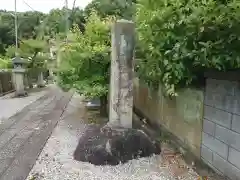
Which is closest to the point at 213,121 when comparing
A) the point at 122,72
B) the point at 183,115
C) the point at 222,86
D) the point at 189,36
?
the point at 222,86

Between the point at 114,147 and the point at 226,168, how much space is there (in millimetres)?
1528

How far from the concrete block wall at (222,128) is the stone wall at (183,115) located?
161 mm

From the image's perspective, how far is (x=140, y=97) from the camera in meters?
6.48

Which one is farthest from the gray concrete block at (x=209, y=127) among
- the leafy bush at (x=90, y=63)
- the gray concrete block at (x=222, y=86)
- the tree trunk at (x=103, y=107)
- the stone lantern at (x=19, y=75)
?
the stone lantern at (x=19, y=75)

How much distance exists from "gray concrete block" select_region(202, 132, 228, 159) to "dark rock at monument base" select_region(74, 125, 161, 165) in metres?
0.97

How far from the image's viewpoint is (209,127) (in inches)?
126

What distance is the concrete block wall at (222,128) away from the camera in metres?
2.70

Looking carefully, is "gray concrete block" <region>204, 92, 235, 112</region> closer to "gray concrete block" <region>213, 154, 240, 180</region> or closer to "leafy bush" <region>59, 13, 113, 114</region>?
"gray concrete block" <region>213, 154, 240, 180</region>

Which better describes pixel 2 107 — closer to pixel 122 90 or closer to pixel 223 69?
pixel 122 90

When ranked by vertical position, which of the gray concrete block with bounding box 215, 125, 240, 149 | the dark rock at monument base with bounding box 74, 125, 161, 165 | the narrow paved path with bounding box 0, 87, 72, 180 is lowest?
the narrow paved path with bounding box 0, 87, 72, 180

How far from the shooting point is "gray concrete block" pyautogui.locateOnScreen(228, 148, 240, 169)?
2654mm

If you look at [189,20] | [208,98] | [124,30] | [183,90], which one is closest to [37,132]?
[124,30]

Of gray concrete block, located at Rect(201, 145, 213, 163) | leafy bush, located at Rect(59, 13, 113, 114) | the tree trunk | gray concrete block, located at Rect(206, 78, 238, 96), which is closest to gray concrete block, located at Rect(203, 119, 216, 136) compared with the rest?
gray concrete block, located at Rect(201, 145, 213, 163)

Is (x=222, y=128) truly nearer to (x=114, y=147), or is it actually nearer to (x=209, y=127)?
(x=209, y=127)
